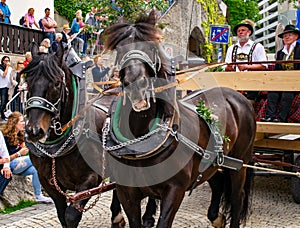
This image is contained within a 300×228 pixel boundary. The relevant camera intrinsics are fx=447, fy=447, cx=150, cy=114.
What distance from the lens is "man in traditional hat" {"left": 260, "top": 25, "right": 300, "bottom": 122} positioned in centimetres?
600

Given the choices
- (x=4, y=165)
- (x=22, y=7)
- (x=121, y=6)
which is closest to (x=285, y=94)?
(x=4, y=165)

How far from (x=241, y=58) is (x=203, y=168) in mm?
3317

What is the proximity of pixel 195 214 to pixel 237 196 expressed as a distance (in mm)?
1170

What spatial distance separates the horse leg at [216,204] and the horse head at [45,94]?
6.92 feet

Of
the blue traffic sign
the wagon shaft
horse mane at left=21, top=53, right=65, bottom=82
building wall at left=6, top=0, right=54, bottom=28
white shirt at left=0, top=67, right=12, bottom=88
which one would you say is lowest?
the wagon shaft

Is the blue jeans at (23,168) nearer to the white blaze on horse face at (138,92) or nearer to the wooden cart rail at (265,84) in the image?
the wooden cart rail at (265,84)

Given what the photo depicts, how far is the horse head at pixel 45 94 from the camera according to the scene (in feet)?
12.1

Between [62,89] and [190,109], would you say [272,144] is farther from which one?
[62,89]

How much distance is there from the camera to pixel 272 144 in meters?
6.29

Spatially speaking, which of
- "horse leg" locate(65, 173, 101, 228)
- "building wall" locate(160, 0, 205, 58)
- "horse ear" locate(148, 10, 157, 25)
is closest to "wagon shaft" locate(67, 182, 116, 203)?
"horse leg" locate(65, 173, 101, 228)

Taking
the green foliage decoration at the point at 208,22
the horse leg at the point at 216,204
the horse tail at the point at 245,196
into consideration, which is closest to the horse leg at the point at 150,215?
the horse leg at the point at 216,204

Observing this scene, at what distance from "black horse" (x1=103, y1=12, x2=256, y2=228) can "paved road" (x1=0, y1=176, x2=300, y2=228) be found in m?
1.87

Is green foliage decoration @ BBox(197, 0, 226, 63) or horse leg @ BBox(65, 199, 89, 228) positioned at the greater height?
green foliage decoration @ BBox(197, 0, 226, 63)

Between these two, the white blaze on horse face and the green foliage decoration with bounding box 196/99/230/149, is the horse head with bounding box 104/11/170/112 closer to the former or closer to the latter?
the white blaze on horse face
